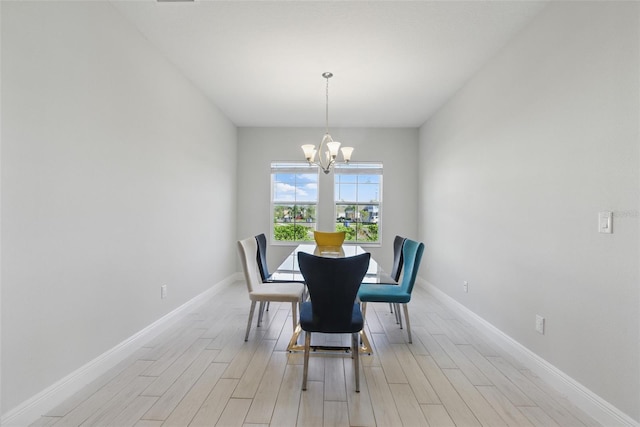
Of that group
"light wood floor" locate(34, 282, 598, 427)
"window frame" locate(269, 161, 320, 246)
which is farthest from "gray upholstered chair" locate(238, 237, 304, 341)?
"window frame" locate(269, 161, 320, 246)

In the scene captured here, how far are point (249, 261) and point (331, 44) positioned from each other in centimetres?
208

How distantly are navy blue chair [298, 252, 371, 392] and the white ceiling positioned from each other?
182cm

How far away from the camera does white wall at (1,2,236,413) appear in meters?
1.59

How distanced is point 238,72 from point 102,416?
308 centimetres

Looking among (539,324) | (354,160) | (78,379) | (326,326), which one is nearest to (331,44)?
(326,326)

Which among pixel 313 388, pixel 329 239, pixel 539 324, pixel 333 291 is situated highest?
pixel 329 239

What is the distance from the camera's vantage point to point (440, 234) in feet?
13.9

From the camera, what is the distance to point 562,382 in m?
1.99

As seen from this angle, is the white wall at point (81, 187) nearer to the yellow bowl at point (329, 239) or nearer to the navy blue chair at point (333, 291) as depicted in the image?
the navy blue chair at point (333, 291)

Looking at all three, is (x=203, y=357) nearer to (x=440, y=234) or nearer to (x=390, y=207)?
(x=440, y=234)

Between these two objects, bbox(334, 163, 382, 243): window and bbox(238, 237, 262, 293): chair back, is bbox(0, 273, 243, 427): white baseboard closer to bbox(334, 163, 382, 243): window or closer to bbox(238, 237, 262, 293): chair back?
bbox(238, 237, 262, 293): chair back

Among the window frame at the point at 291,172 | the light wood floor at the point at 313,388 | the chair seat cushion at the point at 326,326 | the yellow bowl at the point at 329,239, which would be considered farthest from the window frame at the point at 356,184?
the chair seat cushion at the point at 326,326

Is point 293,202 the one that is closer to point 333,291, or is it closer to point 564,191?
point 333,291

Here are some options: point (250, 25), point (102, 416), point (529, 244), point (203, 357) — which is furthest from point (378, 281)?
point (250, 25)
